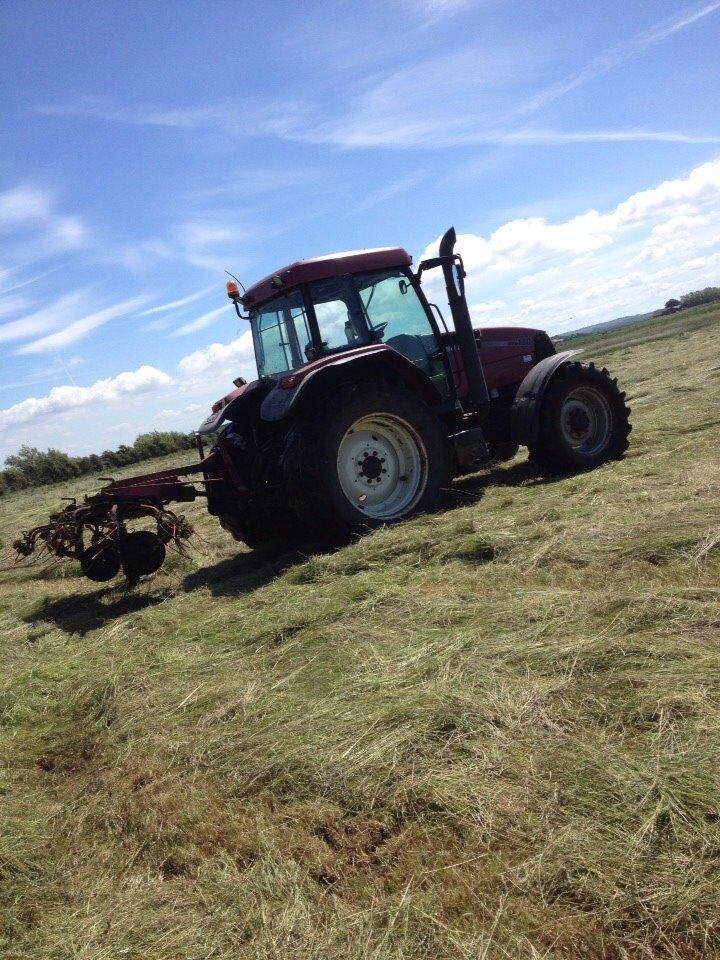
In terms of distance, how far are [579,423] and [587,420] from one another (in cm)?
9

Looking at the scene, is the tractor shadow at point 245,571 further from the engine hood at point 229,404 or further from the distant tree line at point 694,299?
the distant tree line at point 694,299

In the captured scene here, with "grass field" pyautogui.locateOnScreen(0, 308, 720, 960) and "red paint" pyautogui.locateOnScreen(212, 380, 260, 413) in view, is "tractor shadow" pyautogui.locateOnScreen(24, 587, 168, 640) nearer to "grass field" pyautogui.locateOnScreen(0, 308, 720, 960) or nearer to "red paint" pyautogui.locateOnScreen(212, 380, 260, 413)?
"grass field" pyautogui.locateOnScreen(0, 308, 720, 960)

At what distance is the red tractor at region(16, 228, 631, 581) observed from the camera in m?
5.68

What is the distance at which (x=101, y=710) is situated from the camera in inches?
139

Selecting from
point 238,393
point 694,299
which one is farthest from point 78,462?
point 694,299

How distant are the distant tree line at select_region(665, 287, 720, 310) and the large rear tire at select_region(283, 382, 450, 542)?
5784 cm

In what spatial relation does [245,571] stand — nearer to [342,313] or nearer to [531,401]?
[342,313]

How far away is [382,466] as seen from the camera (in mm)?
6141

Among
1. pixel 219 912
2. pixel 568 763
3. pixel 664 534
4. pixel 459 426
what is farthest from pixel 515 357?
pixel 219 912

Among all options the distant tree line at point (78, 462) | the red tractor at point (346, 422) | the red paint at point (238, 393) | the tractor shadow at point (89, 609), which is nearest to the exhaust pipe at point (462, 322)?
the red tractor at point (346, 422)

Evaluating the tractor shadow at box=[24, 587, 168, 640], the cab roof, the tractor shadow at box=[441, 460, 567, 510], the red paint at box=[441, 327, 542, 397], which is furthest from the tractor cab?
the tractor shadow at box=[24, 587, 168, 640]

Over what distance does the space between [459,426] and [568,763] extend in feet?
16.3

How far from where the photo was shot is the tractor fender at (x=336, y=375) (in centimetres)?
556

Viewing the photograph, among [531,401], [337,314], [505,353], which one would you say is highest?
[337,314]
